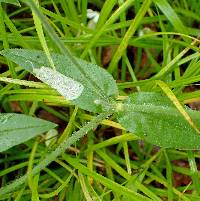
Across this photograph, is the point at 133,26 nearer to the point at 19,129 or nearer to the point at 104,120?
the point at 104,120

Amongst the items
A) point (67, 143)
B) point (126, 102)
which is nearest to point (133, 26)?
point (126, 102)

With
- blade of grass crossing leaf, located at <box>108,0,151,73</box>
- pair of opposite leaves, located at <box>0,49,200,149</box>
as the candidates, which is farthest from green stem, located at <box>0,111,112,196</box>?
blade of grass crossing leaf, located at <box>108,0,151,73</box>

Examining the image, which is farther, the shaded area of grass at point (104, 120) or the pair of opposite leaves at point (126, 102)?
the shaded area of grass at point (104, 120)

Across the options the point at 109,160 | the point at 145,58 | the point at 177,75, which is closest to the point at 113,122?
the point at 109,160

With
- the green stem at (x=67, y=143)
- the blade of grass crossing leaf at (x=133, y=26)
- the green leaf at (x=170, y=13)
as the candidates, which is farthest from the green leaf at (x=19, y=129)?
the green leaf at (x=170, y=13)

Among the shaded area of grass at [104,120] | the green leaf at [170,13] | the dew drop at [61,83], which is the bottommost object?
the shaded area of grass at [104,120]

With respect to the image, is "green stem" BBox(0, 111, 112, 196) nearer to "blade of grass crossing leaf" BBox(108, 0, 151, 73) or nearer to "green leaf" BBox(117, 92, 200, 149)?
"green leaf" BBox(117, 92, 200, 149)

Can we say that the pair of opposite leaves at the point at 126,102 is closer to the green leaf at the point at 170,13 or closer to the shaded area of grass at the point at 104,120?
the shaded area of grass at the point at 104,120

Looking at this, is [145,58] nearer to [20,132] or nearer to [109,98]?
[109,98]
